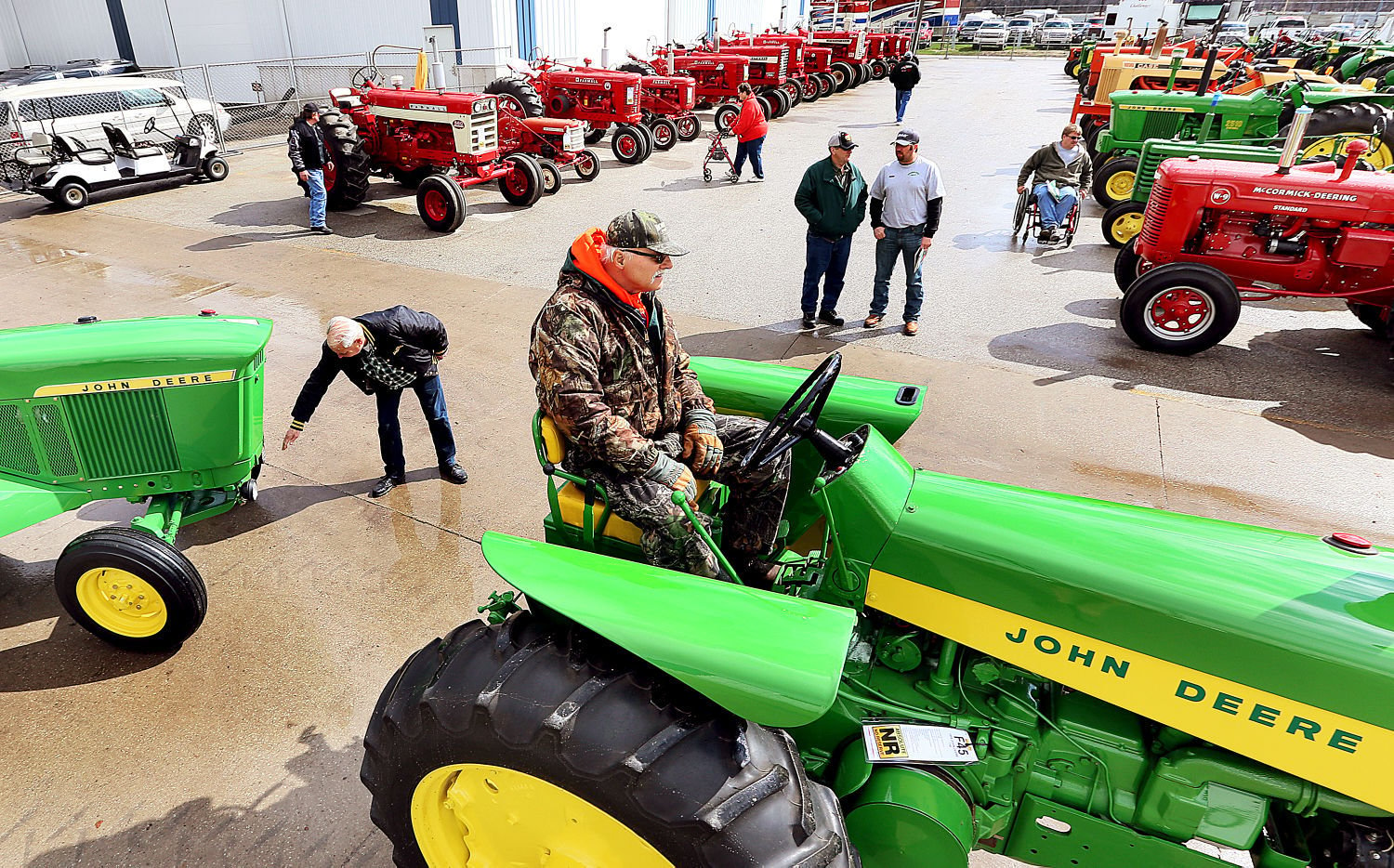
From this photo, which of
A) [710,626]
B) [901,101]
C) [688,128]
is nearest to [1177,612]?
[710,626]

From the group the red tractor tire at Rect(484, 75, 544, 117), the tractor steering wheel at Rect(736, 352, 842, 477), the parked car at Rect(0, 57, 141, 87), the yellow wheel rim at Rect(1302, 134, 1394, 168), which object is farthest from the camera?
the parked car at Rect(0, 57, 141, 87)

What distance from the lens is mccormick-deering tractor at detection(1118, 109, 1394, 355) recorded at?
6270mm

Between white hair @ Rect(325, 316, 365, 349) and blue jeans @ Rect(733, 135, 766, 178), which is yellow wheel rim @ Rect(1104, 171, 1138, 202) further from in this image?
white hair @ Rect(325, 316, 365, 349)

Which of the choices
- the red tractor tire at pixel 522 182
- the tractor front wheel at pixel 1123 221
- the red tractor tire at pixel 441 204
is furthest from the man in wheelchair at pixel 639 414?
the red tractor tire at pixel 522 182

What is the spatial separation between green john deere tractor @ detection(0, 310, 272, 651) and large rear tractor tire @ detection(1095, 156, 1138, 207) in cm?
1076

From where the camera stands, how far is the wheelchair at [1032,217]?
30.7 ft

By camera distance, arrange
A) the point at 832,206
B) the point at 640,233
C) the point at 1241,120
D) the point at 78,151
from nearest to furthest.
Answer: the point at 640,233 < the point at 832,206 < the point at 1241,120 < the point at 78,151

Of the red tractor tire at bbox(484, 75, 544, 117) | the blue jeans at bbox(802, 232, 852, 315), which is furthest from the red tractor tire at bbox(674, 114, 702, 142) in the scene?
the blue jeans at bbox(802, 232, 852, 315)

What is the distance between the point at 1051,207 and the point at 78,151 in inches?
506

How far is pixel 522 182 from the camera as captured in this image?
11.2 m

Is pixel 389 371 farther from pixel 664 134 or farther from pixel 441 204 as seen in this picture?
pixel 664 134

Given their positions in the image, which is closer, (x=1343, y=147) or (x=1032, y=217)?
(x=1032, y=217)

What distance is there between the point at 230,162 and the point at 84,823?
14.7m

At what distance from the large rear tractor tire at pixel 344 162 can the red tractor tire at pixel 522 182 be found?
1843mm
